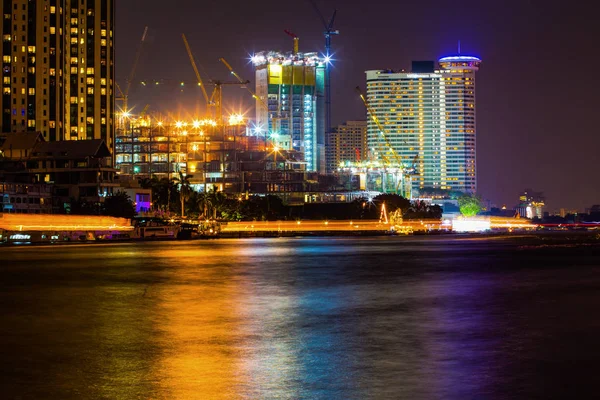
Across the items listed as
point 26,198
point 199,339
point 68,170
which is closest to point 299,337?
point 199,339

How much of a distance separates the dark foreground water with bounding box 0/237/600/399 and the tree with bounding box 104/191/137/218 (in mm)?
90098

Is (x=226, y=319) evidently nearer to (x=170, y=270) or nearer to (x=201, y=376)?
(x=201, y=376)

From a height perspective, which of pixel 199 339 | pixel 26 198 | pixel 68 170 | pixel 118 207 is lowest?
pixel 199 339

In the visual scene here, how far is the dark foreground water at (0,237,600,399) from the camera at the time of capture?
61.6 ft

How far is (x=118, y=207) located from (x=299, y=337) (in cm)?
11795

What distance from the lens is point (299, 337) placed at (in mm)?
25672

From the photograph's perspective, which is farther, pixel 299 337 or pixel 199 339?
pixel 299 337

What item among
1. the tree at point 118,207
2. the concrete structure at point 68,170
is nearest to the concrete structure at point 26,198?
the concrete structure at point 68,170

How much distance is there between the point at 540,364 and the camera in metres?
20.9

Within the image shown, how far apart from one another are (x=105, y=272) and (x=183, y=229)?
3298 inches

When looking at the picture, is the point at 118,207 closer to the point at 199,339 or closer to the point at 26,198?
the point at 26,198

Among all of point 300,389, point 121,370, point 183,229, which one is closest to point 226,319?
point 121,370

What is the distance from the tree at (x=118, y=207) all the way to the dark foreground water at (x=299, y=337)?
90.1 m

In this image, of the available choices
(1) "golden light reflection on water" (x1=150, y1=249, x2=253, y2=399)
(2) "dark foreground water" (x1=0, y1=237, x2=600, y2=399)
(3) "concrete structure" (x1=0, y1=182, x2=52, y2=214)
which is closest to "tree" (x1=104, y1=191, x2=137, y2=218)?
(3) "concrete structure" (x1=0, y1=182, x2=52, y2=214)
